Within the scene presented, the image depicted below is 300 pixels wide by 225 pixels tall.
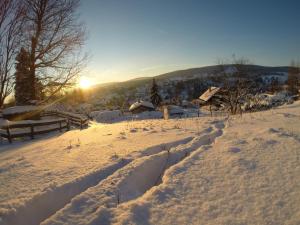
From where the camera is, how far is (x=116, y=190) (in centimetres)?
358

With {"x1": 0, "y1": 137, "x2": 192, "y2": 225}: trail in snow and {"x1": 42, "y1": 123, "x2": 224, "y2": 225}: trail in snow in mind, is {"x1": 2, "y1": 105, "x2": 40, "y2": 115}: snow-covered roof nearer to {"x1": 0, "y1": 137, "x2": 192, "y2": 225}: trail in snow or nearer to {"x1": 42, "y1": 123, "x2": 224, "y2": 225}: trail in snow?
{"x1": 0, "y1": 137, "x2": 192, "y2": 225}: trail in snow

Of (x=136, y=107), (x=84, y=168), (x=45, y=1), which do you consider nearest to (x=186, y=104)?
(x=136, y=107)

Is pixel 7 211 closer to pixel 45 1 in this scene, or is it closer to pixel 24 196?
pixel 24 196

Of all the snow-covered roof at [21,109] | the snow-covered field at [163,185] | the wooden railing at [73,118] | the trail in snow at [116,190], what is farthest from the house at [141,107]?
the trail in snow at [116,190]

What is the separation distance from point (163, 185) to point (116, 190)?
0.72 meters

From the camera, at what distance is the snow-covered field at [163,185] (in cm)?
287

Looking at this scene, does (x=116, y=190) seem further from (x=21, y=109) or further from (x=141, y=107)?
(x=141, y=107)

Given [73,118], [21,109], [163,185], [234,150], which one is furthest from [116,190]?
[73,118]

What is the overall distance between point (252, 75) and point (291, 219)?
25556 mm

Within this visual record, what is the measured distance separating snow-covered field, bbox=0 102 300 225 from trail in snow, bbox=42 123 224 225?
0.5 inches

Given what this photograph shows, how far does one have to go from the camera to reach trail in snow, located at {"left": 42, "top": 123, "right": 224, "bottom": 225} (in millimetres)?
→ 2949

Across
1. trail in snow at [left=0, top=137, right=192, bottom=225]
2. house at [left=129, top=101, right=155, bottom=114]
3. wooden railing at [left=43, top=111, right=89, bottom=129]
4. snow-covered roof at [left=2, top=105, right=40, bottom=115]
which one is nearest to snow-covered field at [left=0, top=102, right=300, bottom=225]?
trail in snow at [left=0, top=137, right=192, bottom=225]

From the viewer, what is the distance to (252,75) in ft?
84.2

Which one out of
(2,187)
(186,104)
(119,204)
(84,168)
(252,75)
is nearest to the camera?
(119,204)
